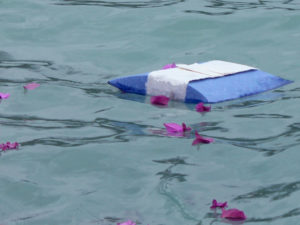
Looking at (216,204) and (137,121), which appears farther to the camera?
(137,121)

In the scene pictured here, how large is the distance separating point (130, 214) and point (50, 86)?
6.43 feet

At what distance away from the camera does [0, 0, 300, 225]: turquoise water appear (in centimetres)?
317

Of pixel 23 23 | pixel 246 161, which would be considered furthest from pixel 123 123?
pixel 23 23

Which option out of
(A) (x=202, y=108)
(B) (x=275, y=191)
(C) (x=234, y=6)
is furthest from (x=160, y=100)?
(C) (x=234, y=6)

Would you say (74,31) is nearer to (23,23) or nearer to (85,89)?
(23,23)

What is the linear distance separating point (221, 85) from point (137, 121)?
0.68 metres

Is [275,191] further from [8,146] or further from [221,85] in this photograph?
[221,85]

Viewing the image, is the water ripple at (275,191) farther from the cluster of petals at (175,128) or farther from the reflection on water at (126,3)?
the reflection on water at (126,3)

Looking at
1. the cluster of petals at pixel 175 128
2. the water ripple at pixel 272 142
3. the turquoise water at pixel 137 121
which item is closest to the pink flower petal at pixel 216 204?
the turquoise water at pixel 137 121

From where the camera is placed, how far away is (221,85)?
4.62 meters

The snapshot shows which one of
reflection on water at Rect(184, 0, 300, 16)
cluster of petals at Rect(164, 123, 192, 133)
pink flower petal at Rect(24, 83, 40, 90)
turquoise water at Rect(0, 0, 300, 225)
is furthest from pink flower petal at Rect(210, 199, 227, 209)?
reflection on water at Rect(184, 0, 300, 16)

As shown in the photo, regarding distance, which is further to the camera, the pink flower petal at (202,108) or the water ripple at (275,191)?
the pink flower petal at (202,108)

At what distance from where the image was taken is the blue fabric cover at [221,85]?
4.48 meters

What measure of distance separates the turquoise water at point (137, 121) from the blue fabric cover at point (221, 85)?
66 millimetres
